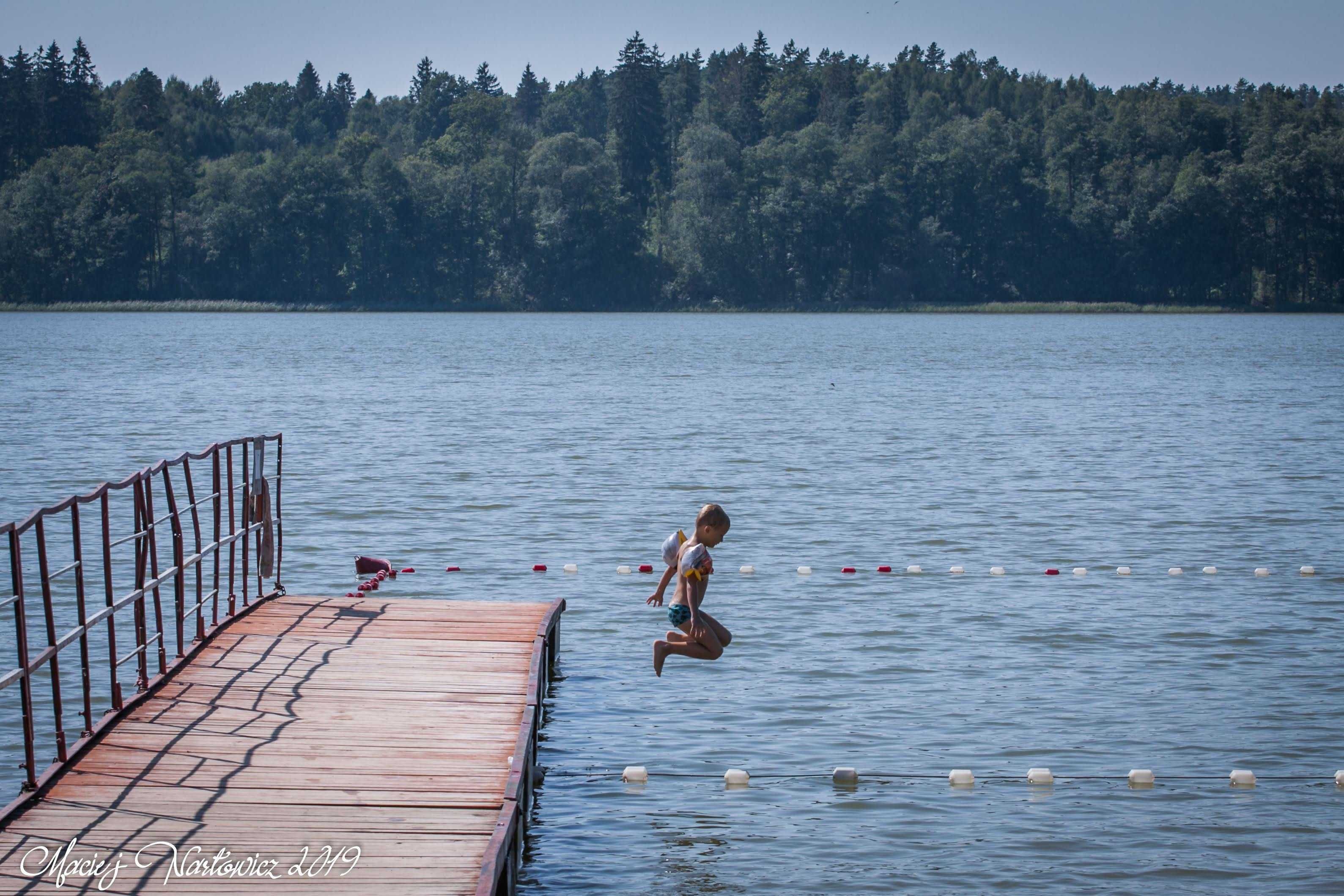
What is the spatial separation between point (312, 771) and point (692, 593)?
3.02 metres

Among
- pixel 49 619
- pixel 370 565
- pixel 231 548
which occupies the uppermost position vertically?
pixel 49 619

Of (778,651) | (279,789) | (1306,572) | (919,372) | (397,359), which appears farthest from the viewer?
(397,359)

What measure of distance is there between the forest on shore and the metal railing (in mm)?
109931

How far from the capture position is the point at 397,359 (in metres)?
68.0

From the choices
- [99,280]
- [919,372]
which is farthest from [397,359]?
[99,280]

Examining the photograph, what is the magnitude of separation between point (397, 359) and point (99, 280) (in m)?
69.1

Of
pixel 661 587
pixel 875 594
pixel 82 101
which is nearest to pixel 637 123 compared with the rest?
pixel 82 101

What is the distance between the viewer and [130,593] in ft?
41.0

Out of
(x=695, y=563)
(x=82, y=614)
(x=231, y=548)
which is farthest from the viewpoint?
(x=231, y=548)

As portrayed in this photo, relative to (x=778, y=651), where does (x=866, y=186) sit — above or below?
above

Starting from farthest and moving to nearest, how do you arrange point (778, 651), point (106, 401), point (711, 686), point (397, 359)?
point (397, 359)
point (106, 401)
point (778, 651)
point (711, 686)

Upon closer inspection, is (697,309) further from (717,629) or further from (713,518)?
(713,518)

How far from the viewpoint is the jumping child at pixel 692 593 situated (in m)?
10.0

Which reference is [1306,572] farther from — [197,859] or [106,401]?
[106,401]
